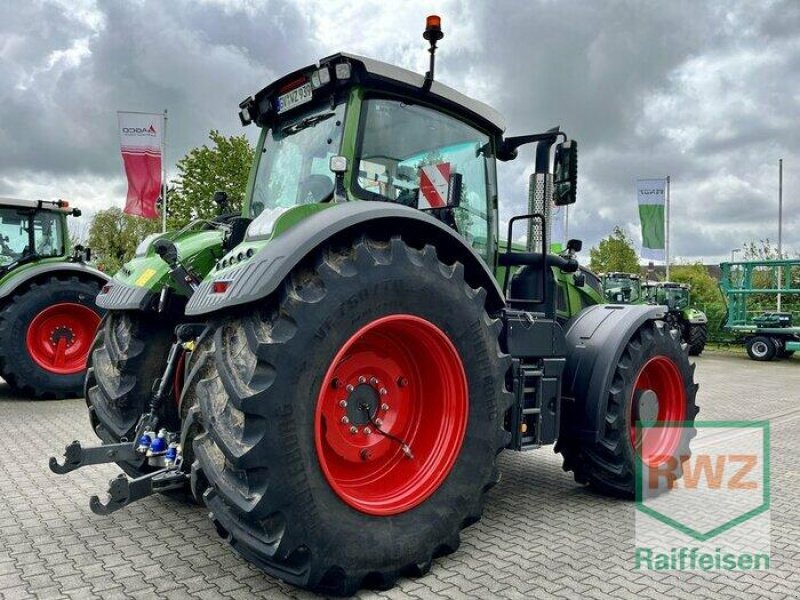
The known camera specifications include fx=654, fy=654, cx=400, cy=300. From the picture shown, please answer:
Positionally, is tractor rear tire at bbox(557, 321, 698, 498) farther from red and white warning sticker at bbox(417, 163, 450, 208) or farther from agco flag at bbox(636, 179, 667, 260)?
agco flag at bbox(636, 179, 667, 260)

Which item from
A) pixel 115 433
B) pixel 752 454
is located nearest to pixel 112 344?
pixel 115 433

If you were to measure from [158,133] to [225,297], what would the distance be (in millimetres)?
14021

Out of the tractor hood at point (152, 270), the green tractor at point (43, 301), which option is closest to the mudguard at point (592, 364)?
the tractor hood at point (152, 270)

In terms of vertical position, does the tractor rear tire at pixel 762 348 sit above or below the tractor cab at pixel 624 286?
below

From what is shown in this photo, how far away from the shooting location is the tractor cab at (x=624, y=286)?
18.1 metres

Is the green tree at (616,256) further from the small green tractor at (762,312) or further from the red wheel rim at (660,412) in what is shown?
the red wheel rim at (660,412)

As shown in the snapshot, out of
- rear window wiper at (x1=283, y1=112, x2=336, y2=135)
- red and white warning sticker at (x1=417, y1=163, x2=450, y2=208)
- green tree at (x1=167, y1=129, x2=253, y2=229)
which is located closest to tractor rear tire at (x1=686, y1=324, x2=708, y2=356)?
green tree at (x1=167, y1=129, x2=253, y2=229)

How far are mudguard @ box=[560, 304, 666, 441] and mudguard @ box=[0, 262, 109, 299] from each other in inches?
274

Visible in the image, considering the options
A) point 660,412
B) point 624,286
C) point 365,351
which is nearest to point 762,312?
point 624,286

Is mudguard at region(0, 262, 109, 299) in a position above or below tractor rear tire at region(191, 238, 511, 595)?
above

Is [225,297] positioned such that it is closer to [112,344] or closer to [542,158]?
[112,344]

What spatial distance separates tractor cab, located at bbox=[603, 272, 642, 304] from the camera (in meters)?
18.1

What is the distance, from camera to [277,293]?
106 inches

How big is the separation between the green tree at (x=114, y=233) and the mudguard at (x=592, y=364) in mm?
34939
